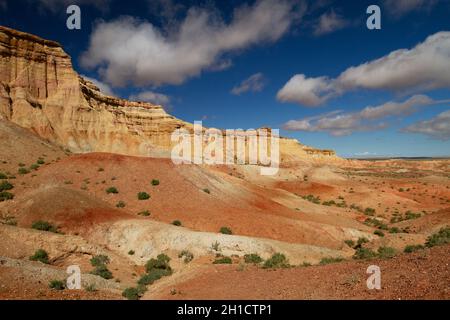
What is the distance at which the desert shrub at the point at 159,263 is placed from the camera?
53.2ft

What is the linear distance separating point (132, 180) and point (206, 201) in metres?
6.92

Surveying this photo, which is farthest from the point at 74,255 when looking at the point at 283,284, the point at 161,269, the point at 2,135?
the point at 2,135

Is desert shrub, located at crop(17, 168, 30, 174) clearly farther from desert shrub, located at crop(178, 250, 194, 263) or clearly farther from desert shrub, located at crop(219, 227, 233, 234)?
desert shrub, located at crop(178, 250, 194, 263)

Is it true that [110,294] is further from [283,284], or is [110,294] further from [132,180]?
[132,180]

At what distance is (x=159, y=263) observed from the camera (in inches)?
648

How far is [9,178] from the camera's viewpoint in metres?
27.4

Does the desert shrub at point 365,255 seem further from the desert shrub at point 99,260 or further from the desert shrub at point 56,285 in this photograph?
the desert shrub at point 56,285

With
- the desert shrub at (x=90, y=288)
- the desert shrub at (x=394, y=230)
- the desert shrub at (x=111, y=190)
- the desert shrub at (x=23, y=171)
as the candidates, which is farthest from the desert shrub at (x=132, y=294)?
the desert shrub at (x=394, y=230)

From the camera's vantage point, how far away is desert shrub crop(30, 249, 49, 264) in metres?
14.9

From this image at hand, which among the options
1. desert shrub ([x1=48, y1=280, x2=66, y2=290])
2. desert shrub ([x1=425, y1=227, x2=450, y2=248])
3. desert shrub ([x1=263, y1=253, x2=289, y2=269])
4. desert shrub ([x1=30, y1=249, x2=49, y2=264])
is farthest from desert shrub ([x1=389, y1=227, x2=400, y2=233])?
desert shrub ([x1=48, y1=280, x2=66, y2=290])

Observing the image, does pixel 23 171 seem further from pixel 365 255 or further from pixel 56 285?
pixel 365 255

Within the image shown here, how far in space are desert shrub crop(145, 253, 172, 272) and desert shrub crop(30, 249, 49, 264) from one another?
4.57 meters

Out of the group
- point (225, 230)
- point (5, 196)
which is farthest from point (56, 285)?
point (5, 196)

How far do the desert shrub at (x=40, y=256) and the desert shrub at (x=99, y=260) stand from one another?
6.58ft
